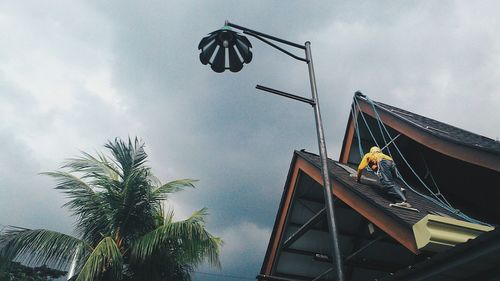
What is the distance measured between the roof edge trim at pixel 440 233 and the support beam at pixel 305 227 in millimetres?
2627

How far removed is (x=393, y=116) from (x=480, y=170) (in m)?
1.99

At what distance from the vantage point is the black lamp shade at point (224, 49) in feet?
16.5

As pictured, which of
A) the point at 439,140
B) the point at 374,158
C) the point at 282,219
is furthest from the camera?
the point at 282,219

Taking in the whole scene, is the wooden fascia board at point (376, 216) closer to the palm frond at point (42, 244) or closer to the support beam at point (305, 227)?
the support beam at point (305, 227)

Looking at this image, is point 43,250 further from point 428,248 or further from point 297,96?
point 428,248

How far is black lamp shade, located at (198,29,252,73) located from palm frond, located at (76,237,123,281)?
5.96 meters

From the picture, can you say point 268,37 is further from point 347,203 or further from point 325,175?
point 347,203

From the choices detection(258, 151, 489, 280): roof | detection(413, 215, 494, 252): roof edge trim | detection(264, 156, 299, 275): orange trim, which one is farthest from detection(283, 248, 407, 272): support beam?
detection(413, 215, 494, 252): roof edge trim

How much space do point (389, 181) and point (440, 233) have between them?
205 centimetres

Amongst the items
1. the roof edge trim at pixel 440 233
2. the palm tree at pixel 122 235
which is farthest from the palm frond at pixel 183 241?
the roof edge trim at pixel 440 233

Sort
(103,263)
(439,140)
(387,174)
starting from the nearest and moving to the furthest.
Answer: (439,140), (387,174), (103,263)

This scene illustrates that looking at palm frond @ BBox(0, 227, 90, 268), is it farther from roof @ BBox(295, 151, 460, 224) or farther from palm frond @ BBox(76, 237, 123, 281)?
roof @ BBox(295, 151, 460, 224)

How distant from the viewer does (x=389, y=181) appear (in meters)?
5.84

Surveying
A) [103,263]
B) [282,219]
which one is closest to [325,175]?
[282,219]
